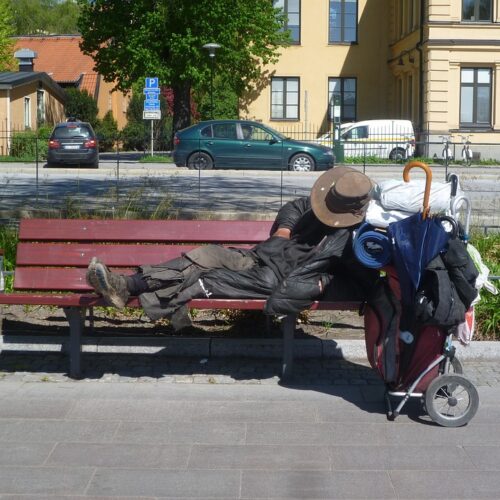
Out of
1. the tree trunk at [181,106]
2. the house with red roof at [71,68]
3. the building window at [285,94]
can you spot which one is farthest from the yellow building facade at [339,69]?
the house with red roof at [71,68]

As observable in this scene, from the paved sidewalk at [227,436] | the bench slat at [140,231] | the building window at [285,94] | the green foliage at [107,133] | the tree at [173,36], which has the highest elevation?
the tree at [173,36]

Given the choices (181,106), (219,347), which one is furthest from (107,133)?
(219,347)

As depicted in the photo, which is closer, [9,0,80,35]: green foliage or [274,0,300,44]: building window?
[274,0,300,44]: building window

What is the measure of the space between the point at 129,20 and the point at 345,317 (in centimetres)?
3022

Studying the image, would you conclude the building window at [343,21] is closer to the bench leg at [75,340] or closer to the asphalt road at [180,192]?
the asphalt road at [180,192]

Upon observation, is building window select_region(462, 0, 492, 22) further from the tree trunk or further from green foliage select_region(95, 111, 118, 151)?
green foliage select_region(95, 111, 118, 151)

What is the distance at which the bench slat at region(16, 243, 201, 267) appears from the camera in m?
7.27

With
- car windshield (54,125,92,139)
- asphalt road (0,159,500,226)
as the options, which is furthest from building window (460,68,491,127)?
asphalt road (0,159,500,226)

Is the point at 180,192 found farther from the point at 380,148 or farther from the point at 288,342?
the point at 288,342

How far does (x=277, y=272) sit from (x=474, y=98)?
31.2 m

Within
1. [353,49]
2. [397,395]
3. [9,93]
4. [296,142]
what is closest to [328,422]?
[397,395]

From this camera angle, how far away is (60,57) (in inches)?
2199

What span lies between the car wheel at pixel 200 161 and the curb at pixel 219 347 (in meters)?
15.2

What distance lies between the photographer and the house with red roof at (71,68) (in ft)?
175
